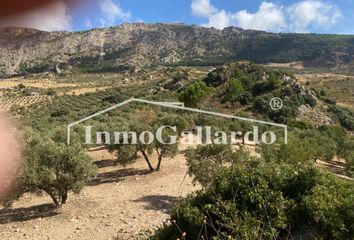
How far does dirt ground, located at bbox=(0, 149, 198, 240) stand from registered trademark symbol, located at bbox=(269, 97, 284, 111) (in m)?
30.2

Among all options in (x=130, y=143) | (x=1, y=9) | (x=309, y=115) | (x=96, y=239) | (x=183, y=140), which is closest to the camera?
(x=1, y=9)

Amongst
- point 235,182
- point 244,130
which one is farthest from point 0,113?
point 244,130

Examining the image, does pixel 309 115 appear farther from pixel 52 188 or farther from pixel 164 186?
pixel 52 188

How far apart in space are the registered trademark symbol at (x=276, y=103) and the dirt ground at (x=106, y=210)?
99.1 ft

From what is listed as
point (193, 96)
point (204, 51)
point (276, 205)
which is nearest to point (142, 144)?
point (276, 205)

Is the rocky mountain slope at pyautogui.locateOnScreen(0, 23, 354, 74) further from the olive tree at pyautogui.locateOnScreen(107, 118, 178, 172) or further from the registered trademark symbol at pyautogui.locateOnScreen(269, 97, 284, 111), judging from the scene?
the olive tree at pyautogui.locateOnScreen(107, 118, 178, 172)

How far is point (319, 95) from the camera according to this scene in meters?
60.9

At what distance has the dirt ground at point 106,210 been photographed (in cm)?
1396

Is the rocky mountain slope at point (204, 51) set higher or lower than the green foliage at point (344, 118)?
higher

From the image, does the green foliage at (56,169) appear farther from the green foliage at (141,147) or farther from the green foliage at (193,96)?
the green foliage at (193,96)

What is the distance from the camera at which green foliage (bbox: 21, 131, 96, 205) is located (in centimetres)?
1569

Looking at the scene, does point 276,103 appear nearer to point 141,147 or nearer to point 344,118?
point 344,118

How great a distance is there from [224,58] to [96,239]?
488 feet

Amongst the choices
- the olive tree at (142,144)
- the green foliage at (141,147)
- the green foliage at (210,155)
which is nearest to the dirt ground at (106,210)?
the green foliage at (141,147)
